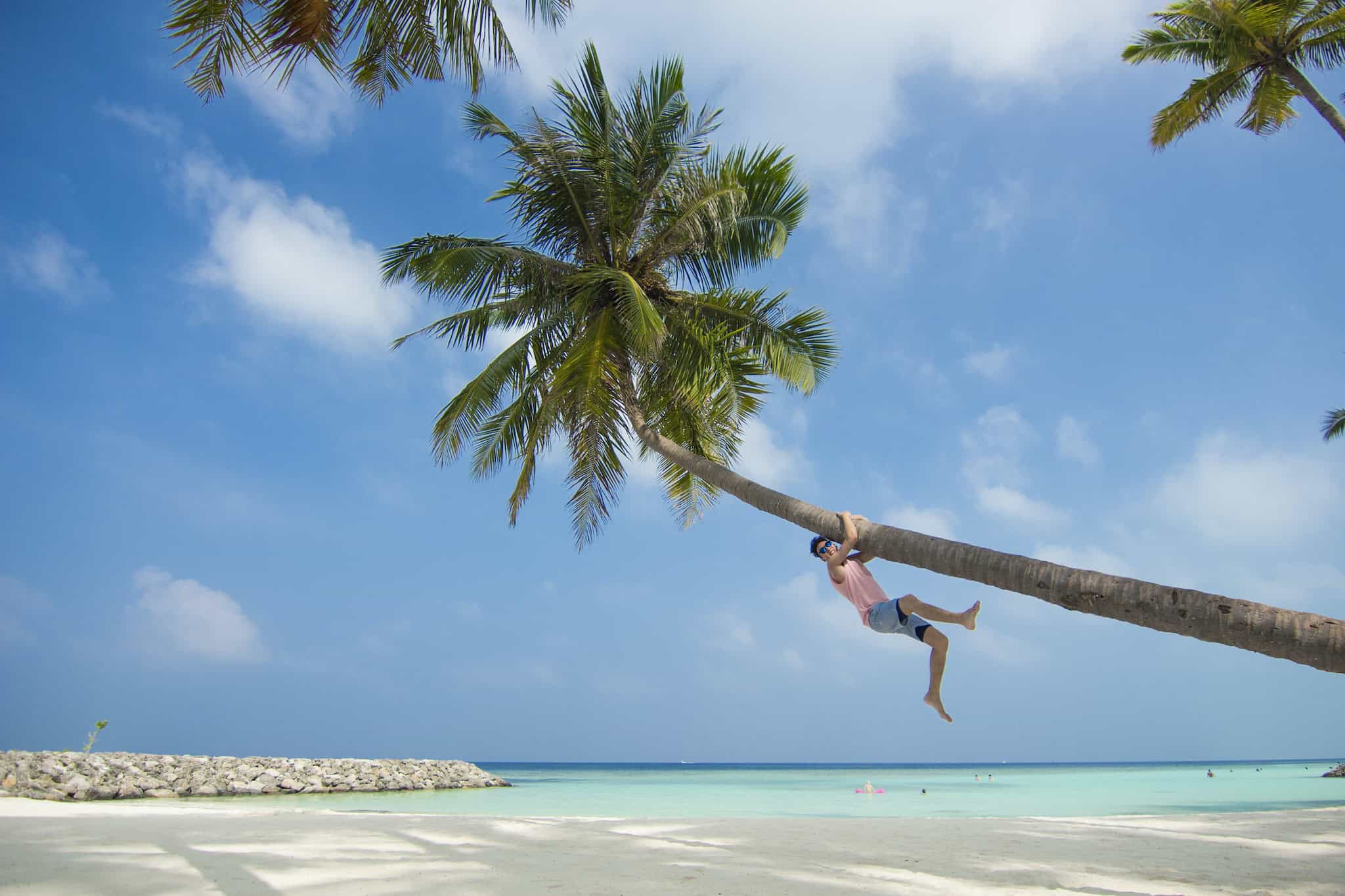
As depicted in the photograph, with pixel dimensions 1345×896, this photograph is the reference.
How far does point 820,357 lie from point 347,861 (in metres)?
6.83

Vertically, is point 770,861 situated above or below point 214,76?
below

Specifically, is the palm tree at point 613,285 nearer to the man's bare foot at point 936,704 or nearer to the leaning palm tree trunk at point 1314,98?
the man's bare foot at point 936,704

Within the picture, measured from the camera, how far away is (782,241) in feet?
29.0

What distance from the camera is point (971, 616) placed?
4.66 meters

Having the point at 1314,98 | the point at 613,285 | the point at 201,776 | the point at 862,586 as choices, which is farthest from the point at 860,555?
the point at 201,776

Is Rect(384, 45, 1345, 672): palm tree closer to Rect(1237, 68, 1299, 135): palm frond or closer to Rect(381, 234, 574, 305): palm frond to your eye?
Rect(381, 234, 574, 305): palm frond

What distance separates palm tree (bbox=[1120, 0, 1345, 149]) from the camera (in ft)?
29.9

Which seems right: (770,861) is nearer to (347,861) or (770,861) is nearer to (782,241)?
(347,861)

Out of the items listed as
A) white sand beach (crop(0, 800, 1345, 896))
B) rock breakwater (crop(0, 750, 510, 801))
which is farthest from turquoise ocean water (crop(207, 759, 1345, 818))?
white sand beach (crop(0, 800, 1345, 896))

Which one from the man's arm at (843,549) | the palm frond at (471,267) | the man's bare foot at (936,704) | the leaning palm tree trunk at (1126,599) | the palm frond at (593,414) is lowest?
the man's bare foot at (936,704)

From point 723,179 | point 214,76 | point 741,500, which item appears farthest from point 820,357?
point 214,76

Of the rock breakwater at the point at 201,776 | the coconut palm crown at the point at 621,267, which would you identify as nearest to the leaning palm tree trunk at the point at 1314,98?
the coconut palm crown at the point at 621,267

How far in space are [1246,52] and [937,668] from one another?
31.9 ft

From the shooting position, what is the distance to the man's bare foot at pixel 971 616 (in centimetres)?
462
